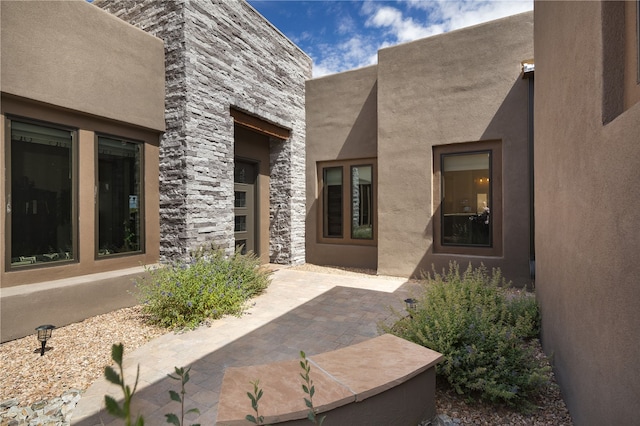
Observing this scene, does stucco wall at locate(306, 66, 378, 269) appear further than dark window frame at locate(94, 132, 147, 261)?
Yes

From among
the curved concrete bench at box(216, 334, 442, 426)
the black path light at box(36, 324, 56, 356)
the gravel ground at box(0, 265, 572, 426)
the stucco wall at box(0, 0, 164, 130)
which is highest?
the stucco wall at box(0, 0, 164, 130)

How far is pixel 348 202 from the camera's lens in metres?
8.02

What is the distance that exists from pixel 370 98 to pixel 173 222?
209 inches

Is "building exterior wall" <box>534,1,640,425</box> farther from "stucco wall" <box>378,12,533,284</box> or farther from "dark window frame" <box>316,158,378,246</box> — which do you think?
"dark window frame" <box>316,158,378,246</box>

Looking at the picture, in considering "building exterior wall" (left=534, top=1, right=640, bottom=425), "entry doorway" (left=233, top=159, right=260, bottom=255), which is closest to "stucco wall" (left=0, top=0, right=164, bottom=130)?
"entry doorway" (left=233, top=159, right=260, bottom=255)

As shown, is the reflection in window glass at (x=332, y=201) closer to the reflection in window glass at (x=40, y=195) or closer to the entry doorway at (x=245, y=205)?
the entry doorway at (x=245, y=205)

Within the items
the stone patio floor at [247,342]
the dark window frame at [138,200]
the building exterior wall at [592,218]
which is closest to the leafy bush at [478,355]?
the building exterior wall at [592,218]

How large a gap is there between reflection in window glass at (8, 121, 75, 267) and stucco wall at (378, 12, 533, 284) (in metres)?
5.65

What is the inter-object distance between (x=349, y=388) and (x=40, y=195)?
4.72m

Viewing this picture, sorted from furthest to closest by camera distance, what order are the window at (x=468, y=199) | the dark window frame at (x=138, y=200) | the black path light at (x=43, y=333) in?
the window at (x=468, y=199)
the dark window frame at (x=138, y=200)
the black path light at (x=43, y=333)

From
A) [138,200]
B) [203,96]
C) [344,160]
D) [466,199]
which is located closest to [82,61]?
[203,96]

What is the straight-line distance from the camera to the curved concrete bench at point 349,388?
1591 millimetres

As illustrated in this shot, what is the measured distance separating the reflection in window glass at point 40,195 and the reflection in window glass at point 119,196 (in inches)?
16.1

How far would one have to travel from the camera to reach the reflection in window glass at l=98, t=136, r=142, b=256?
4.75m
